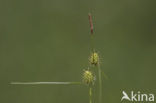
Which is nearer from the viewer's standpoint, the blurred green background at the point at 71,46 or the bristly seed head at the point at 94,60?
the bristly seed head at the point at 94,60

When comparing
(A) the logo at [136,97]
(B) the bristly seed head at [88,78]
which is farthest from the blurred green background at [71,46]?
(B) the bristly seed head at [88,78]

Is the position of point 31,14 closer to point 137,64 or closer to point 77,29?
point 77,29

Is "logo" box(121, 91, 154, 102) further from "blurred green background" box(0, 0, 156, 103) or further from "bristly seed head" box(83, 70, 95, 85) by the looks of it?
"bristly seed head" box(83, 70, 95, 85)

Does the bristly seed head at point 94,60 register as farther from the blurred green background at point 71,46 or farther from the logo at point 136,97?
the blurred green background at point 71,46

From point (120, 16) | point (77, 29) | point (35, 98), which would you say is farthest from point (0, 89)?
point (120, 16)

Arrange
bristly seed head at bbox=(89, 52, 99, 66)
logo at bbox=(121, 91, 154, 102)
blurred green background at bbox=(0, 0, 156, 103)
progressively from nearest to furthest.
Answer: bristly seed head at bbox=(89, 52, 99, 66) → logo at bbox=(121, 91, 154, 102) → blurred green background at bbox=(0, 0, 156, 103)

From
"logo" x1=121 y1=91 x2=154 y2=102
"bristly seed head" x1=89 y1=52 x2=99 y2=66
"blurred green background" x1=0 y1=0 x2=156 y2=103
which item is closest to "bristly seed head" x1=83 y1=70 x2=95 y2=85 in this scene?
"bristly seed head" x1=89 y1=52 x2=99 y2=66

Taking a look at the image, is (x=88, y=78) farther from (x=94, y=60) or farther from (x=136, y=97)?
(x=136, y=97)

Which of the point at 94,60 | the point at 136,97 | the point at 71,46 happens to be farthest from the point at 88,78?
the point at 71,46
